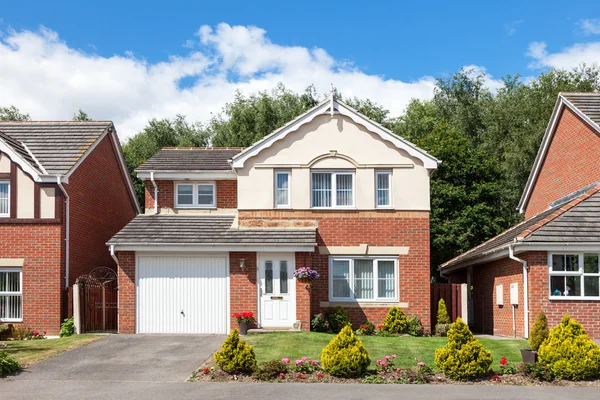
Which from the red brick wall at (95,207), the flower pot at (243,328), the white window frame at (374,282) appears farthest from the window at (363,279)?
the red brick wall at (95,207)

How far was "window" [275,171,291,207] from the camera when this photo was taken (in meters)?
→ 24.8

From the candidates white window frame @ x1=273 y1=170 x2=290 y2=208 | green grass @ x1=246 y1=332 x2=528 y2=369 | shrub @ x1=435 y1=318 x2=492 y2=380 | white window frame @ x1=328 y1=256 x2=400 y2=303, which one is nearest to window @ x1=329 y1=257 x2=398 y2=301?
white window frame @ x1=328 y1=256 x2=400 y2=303

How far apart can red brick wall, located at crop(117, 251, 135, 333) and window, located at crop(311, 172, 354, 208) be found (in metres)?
6.36

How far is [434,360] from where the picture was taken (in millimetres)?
16500

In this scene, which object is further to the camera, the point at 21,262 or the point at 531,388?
Answer: the point at 21,262

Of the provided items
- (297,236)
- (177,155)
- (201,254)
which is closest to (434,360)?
(297,236)

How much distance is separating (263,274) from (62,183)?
24.4 feet

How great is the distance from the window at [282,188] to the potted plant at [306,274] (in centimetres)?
294

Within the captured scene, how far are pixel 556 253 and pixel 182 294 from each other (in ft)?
37.9

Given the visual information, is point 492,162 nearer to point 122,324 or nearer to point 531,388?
point 122,324

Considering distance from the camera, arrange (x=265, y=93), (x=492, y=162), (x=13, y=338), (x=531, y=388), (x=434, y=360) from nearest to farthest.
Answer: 1. (x=531, y=388)
2. (x=434, y=360)
3. (x=13, y=338)
4. (x=492, y=162)
5. (x=265, y=93)

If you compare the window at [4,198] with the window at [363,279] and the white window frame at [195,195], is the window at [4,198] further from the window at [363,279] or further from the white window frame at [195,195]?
the window at [363,279]

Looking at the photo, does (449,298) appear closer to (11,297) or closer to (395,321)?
(395,321)

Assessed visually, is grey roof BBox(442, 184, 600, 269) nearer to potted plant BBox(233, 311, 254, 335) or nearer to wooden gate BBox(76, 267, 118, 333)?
potted plant BBox(233, 311, 254, 335)
